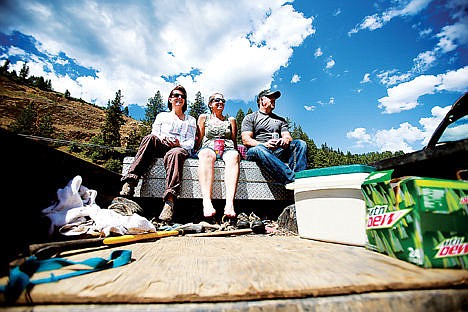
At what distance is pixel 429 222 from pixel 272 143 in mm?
2072

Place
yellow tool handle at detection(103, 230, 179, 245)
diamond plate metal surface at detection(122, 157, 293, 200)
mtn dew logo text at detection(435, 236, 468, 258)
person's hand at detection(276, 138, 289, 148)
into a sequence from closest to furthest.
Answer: mtn dew logo text at detection(435, 236, 468, 258) → yellow tool handle at detection(103, 230, 179, 245) → diamond plate metal surface at detection(122, 157, 293, 200) → person's hand at detection(276, 138, 289, 148)

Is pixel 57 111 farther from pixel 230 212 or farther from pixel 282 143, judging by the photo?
pixel 230 212

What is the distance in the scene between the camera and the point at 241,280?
644mm

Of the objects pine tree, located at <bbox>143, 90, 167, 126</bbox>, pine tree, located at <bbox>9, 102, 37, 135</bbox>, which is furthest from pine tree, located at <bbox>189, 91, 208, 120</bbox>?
pine tree, located at <bbox>9, 102, 37, 135</bbox>

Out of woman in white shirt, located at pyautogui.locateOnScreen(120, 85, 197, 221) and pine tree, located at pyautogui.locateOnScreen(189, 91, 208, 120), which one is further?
pine tree, located at pyautogui.locateOnScreen(189, 91, 208, 120)

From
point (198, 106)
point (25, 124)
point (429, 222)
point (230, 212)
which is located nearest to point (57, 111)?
point (25, 124)

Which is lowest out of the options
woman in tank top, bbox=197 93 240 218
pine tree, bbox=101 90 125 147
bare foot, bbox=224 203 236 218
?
bare foot, bbox=224 203 236 218

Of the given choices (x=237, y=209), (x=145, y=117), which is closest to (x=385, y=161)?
(x=237, y=209)

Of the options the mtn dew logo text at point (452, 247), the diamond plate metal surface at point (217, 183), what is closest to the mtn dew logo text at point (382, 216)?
the mtn dew logo text at point (452, 247)

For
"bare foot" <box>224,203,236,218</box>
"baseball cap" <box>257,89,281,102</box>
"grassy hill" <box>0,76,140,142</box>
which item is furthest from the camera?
"grassy hill" <box>0,76,140,142</box>

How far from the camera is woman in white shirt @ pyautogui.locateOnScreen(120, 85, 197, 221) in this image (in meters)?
2.26

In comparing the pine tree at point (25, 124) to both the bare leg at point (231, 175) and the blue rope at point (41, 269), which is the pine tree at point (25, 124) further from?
the blue rope at point (41, 269)

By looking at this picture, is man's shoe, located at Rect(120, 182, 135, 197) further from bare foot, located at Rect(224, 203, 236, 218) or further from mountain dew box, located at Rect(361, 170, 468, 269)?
mountain dew box, located at Rect(361, 170, 468, 269)

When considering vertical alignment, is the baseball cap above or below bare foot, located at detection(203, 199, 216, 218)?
above
